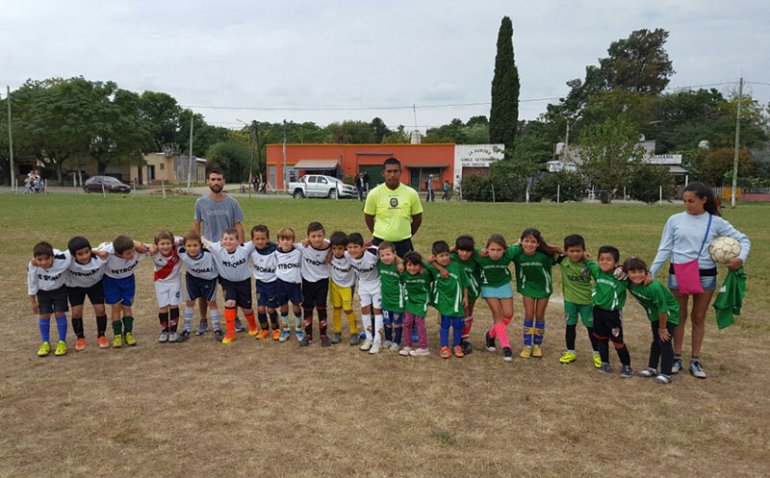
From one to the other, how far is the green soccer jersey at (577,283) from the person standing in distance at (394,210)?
5.63ft

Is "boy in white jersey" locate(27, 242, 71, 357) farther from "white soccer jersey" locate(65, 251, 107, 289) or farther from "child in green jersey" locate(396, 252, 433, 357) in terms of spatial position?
"child in green jersey" locate(396, 252, 433, 357)

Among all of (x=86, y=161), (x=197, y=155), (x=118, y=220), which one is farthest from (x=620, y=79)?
(x=118, y=220)

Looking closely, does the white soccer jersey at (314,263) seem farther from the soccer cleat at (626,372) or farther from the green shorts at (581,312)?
the soccer cleat at (626,372)

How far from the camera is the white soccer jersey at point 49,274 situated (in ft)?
18.2

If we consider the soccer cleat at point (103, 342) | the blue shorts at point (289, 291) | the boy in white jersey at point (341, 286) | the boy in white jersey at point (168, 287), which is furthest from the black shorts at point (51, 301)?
the boy in white jersey at point (341, 286)

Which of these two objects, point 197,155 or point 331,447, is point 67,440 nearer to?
point 331,447

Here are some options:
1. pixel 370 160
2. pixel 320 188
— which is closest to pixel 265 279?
pixel 320 188

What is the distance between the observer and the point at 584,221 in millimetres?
20203

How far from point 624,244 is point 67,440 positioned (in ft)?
42.6

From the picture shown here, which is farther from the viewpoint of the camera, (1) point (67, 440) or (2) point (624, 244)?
(2) point (624, 244)

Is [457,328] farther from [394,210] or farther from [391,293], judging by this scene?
[394,210]

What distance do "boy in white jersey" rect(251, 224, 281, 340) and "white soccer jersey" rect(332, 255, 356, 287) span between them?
69cm

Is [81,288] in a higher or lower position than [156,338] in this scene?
higher

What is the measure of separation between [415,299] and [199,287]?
252cm
